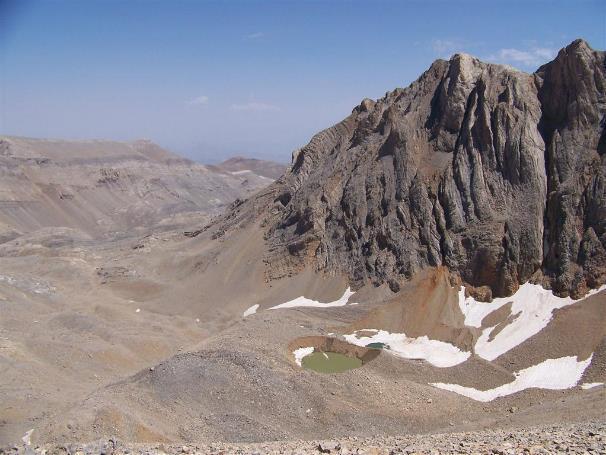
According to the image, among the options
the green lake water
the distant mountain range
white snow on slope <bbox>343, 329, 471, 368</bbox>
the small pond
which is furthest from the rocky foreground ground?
the distant mountain range

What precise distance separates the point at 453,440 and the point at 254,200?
51.2 meters

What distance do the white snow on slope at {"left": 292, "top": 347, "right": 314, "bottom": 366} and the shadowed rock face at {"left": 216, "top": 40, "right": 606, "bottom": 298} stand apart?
9.79 metres

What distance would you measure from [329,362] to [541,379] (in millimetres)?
11790

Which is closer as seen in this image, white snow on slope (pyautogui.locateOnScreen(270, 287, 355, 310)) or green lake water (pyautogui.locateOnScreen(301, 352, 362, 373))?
green lake water (pyautogui.locateOnScreen(301, 352, 362, 373))

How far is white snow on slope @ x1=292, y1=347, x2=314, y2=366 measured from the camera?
36.0 meters

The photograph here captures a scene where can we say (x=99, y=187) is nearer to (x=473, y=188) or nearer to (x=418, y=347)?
(x=473, y=188)

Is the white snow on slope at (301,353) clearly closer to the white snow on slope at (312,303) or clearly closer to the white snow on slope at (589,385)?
the white snow on slope at (312,303)

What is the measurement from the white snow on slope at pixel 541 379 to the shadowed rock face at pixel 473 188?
6.20m

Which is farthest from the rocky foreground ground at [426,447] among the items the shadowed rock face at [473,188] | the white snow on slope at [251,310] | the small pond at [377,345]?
the white snow on slope at [251,310]

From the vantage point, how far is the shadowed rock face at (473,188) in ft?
130

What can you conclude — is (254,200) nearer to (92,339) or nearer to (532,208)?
(92,339)

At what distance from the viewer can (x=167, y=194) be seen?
5979 inches

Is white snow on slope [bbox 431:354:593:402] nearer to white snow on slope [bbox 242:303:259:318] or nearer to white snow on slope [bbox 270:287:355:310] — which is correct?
white snow on slope [bbox 270:287:355:310]

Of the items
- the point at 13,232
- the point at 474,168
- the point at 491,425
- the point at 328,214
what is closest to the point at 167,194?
the point at 13,232
